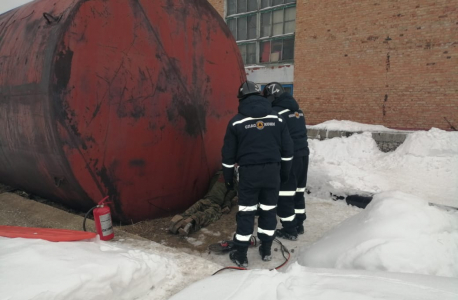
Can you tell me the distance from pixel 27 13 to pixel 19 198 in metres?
2.40

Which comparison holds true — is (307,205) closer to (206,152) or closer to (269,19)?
(206,152)

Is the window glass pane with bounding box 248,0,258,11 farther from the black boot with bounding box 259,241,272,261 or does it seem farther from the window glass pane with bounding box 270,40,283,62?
the black boot with bounding box 259,241,272,261

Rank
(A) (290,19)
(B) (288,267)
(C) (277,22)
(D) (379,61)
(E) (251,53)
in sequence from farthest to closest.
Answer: (E) (251,53)
(C) (277,22)
(A) (290,19)
(D) (379,61)
(B) (288,267)

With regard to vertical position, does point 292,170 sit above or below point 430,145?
above

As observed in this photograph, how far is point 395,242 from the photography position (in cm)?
232

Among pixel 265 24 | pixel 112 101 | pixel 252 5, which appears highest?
pixel 252 5

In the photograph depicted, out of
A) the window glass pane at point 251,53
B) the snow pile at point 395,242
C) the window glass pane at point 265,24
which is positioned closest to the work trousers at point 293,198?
A: the snow pile at point 395,242

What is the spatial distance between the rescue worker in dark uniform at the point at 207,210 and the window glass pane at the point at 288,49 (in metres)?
9.17

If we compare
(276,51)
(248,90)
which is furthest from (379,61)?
(248,90)

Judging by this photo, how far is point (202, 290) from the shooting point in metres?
1.88

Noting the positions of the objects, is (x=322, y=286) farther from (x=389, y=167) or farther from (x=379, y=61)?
(x=379, y=61)

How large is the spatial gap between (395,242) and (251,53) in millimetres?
11862

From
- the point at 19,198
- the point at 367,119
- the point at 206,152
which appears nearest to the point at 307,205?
the point at 206,152

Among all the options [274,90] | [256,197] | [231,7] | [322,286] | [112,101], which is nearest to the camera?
[322,286]
